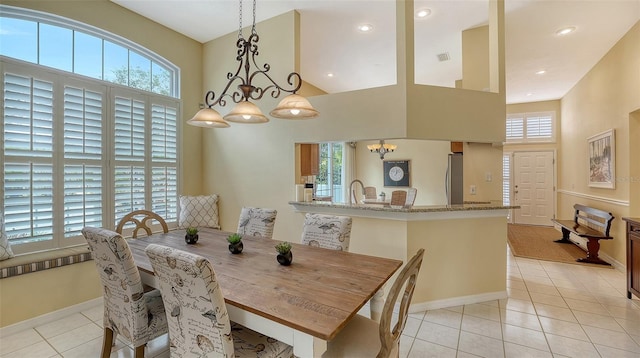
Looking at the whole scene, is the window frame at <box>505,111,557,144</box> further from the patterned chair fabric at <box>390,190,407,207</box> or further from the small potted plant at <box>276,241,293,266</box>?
the small potted plant at <box>276,241,293,266</box>

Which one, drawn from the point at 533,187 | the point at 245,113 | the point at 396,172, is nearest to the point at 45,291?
the point at 245,113

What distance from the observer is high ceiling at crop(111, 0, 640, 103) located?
3244 mm

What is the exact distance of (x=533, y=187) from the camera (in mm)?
7258

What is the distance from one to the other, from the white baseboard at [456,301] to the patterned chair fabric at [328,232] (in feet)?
3.82

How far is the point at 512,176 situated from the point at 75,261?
357 inches

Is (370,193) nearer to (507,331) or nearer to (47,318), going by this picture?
(507,331)

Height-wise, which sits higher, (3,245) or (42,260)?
(3,245)

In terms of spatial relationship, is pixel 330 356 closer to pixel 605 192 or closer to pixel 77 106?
pixel 77 106

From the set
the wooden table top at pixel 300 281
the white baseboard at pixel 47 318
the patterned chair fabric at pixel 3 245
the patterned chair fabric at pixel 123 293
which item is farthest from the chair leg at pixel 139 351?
the patterned chair fabric at pixel 3 245

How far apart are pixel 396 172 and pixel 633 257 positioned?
15.0 ft

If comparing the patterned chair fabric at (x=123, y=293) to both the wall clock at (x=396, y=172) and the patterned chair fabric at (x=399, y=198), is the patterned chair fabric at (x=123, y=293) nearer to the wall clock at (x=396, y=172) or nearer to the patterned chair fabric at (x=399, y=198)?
the patterned chair fabric at (x=399, y=198)

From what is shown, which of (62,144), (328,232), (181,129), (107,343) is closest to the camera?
(107,343)

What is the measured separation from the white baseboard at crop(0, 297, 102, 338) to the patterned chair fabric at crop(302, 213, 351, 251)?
2521mm

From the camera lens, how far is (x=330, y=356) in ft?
4.77
